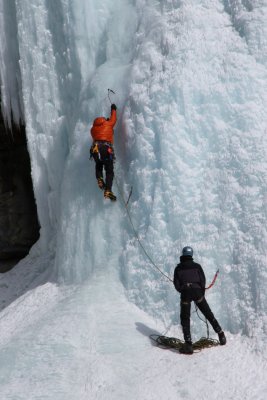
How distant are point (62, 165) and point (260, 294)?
4678 mm

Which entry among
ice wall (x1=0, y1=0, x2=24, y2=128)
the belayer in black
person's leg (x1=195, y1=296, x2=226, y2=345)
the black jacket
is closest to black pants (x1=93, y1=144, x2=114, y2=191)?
the black jacket

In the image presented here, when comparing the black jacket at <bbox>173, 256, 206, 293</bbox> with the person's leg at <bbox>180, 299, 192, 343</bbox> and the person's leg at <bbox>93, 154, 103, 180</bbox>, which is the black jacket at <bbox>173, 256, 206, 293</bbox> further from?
the person's leg at <bbox>93, 154, 103, 180</bbox>

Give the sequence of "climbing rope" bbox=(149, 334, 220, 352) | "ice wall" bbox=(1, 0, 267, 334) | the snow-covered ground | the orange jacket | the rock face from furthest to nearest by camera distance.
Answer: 1. the rock face
2. the orange jacket
3. "ice wall" bbox=(1, 0, 267, 334)
4. "climbing rope" bbox=(149, 334, 220, 352)
5. the snow-covered ground

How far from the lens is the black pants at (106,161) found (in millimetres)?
7805

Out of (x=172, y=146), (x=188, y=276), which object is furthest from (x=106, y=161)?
(x=188, y=276)

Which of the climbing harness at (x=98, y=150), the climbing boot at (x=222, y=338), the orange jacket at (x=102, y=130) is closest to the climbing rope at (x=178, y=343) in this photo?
the climbing boot at (x=222, y=338)

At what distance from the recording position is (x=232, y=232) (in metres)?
7.05

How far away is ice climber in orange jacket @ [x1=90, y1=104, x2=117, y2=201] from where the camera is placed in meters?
7.82

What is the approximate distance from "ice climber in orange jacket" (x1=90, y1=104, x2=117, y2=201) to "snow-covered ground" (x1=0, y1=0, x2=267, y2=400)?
11.9 inches

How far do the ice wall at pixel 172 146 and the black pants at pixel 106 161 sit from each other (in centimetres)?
32

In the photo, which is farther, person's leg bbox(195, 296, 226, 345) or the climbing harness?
the climbing harness

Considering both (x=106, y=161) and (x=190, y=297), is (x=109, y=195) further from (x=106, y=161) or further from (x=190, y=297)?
(x=190, y=297)

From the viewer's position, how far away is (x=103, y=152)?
781 cm

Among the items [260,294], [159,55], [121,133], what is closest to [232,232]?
[260,294]
